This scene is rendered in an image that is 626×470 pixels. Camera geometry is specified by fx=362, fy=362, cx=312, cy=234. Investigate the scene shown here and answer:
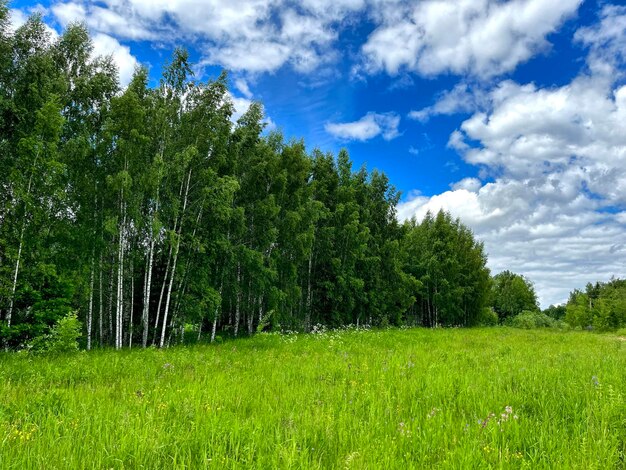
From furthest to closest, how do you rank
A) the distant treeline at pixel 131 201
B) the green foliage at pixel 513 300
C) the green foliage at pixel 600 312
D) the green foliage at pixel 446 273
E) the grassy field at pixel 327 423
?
the green foliage at pixel 513 300, the green foliage at pixel 600 312, the green foliage at pixel 446 273, the distant treeline at pixel 131 201, the grassy field at pixel 327 423

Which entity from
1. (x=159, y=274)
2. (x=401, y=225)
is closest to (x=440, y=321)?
(x=401, y=225)

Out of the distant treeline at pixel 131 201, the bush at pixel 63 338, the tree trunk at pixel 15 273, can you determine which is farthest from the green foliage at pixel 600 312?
the tree trunk at pixel 15 273

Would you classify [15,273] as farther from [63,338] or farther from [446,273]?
[446,273]

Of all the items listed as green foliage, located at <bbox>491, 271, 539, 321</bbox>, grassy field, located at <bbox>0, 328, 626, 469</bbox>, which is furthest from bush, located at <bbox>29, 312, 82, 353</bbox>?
green foliage, located at <bbox>491, 271, 539, 321</bbox>

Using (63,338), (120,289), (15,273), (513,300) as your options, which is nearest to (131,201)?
(120,289)

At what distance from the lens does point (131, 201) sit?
54.0 ft

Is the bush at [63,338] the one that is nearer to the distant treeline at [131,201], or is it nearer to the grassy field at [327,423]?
the distant treeline at [131,201]

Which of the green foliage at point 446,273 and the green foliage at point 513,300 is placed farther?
the green foliage at point 513,300

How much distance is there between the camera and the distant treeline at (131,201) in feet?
48.0

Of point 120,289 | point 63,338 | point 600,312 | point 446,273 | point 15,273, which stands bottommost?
point 600,312

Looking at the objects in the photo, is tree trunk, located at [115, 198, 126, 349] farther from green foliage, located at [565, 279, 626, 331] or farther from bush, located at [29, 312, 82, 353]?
green foliage, located at [565, 279, 626, 331]

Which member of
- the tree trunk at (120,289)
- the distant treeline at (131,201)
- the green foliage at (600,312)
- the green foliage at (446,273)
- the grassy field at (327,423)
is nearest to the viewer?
the grassy field at (327,423)

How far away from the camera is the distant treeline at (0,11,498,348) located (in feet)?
48.0

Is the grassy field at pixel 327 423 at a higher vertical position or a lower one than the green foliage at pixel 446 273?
lower
